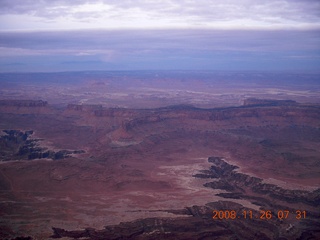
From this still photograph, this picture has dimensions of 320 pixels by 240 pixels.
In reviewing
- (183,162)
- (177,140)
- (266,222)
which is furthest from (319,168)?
(177,140)

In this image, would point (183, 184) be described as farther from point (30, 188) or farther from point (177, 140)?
point (177, 140)

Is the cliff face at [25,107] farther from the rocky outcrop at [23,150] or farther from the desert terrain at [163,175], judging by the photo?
the rocky outcrop at [23,150]
